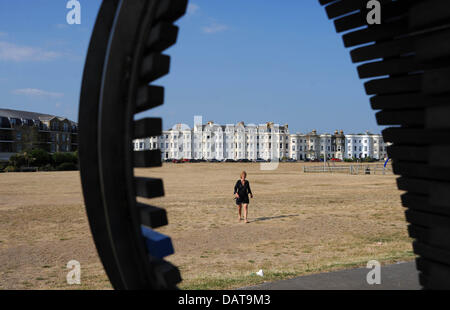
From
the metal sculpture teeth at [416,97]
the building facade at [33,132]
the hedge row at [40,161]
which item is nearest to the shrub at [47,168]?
the hedge row at [40,161]

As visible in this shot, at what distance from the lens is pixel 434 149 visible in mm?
1726

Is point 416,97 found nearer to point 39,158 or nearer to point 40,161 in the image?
point 39,158

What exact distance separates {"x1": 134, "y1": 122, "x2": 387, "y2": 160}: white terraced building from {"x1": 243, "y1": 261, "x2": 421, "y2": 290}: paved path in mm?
121577

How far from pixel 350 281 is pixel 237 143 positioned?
127 meters

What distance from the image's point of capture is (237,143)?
133m

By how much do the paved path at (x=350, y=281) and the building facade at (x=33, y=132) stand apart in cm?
7603

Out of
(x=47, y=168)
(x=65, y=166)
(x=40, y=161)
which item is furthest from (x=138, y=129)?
(x=40, y=161)

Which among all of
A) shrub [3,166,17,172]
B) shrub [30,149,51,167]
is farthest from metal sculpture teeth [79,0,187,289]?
shrub [30,149,51,167]

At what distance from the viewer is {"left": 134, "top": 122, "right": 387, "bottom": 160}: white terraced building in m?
132

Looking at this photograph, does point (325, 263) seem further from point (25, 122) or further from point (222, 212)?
point (25, 122)

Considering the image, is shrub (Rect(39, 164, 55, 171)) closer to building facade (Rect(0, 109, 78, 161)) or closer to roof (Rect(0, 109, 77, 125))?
building facade (Rect(0, 109, 78, 161))

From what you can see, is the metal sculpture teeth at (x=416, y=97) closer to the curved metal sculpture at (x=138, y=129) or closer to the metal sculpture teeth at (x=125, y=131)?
the curved metal sculpture at (x=138, y=129)

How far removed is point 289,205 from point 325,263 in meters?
10.9

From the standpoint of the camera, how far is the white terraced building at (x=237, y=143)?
13150cm
